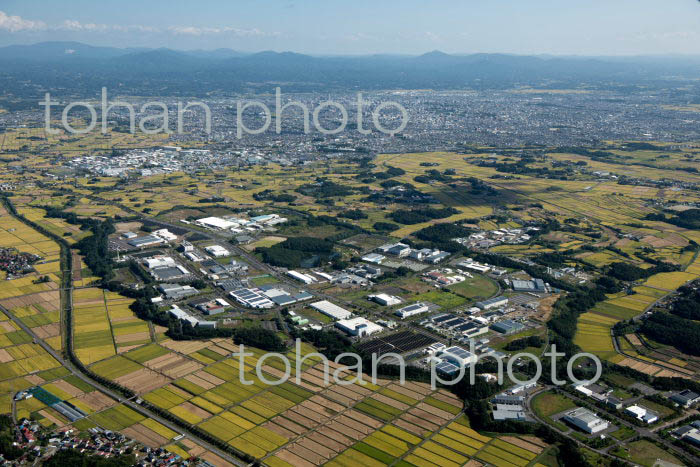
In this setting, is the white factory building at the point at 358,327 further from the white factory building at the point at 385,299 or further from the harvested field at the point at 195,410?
the harvested field at the point at 195,410

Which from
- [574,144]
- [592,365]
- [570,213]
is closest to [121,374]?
[592,365]

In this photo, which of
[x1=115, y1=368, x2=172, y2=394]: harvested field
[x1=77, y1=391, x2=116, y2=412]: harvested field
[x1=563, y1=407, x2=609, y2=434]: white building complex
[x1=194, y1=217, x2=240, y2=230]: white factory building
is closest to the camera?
[x1=563, y1=407, x2=609, y2=434]: white building complex

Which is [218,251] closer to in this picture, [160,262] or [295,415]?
[160,262]

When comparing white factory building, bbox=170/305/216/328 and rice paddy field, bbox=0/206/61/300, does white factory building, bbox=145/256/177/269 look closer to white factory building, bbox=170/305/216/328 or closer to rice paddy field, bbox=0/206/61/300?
rice paddy field, bbox=0/206/61/300

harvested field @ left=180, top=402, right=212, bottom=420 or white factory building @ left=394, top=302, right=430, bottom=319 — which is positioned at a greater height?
white factory building @ left=394, top=302, right=430, bottom=319

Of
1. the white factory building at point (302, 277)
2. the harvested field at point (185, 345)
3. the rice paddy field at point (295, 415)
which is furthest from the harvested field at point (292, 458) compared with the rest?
the white factory building at point (302, 277)

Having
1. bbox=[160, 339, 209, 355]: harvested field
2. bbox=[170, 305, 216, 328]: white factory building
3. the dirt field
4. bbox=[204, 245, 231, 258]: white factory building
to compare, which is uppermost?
bbox=[204, 245, 231, 258]: white factory building

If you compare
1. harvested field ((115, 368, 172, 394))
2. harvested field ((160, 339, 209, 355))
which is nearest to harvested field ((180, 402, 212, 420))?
harvested field ((115, 368, 172, 394))

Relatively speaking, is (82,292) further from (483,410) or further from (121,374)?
(483,410)

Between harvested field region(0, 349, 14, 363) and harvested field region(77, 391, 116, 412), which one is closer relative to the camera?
harvested field region(77, 391, 116, 412)
